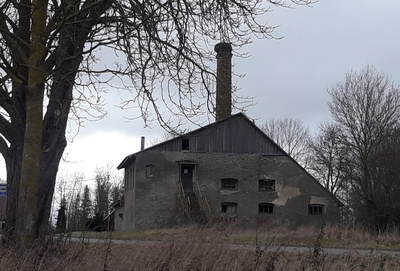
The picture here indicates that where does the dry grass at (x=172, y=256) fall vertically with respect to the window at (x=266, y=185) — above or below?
below

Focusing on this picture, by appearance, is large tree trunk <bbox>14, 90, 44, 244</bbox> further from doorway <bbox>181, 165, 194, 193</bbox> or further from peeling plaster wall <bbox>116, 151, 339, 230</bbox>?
doorway <bbox>181, 165, 194, 193</bbox>

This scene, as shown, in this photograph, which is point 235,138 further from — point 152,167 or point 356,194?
point 356,194

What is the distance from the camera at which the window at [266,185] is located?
40.4 m

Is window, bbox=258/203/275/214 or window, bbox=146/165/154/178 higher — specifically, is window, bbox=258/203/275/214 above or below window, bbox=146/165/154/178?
below

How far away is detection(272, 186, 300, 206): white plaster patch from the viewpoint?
132ft

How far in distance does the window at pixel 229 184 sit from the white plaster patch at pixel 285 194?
2.90 m

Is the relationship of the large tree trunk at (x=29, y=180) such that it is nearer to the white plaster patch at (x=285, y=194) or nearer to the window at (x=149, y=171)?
the window at (x=149, y=171)

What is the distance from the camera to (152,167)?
130ft

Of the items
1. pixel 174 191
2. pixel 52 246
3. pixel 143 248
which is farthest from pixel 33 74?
pixel 174 191

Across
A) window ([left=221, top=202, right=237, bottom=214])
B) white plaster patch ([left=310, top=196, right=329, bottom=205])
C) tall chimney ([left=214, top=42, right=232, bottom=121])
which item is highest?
tall chimney ([left=214, top=42, right=232, bottom=121])

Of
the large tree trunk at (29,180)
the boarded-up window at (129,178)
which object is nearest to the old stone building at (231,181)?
the boarded-up window at (129,178)

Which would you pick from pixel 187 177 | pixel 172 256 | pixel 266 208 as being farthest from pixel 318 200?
pixel 172 256

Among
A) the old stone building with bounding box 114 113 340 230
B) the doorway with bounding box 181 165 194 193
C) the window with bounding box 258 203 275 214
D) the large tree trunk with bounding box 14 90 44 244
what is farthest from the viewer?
the window with bounding box 258 203 275 214

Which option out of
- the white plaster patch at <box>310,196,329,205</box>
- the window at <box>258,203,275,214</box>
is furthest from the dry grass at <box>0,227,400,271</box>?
the white plaster patch at <box>310,196,329,205</box>
